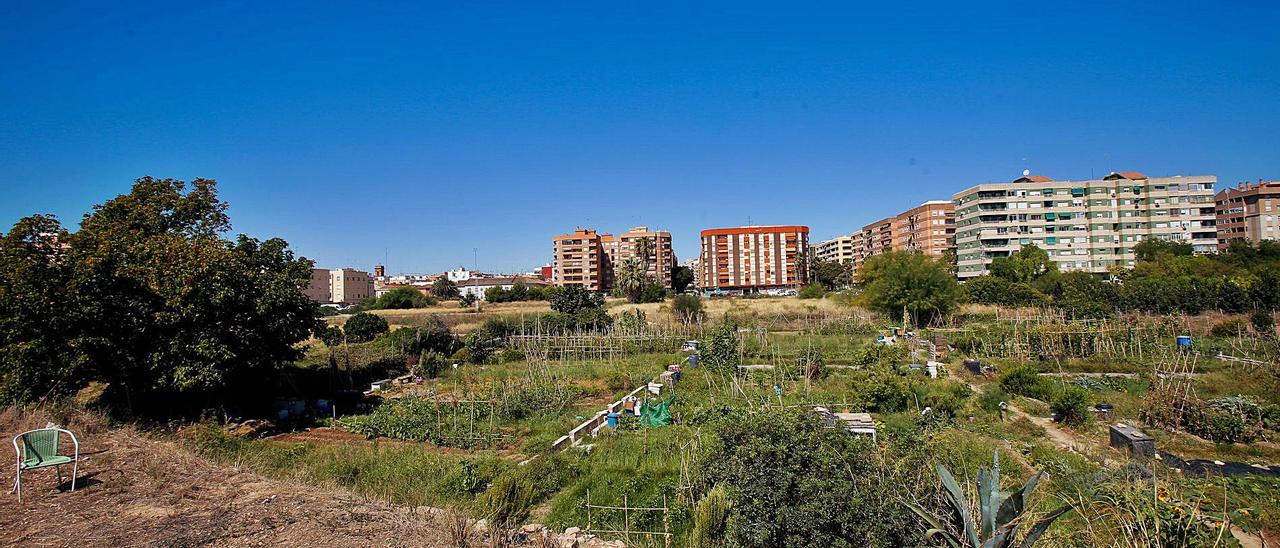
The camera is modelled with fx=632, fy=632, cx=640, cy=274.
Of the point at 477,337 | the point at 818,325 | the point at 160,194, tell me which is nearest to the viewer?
the point at 160,194

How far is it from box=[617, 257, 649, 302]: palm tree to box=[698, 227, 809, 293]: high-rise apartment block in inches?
1193

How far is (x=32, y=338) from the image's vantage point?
9.62 metres

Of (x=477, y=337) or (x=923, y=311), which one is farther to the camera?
(x=923, y=311)

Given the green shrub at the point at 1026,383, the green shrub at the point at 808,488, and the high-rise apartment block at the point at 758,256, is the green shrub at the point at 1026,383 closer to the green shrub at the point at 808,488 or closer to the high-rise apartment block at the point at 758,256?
the green shrub at the point at 808,488

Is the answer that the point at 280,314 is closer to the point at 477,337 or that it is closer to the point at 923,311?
the point at 477,337

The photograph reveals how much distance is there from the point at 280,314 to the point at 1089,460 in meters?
13.0

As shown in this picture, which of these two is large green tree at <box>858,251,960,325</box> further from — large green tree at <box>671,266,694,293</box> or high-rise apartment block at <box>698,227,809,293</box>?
high-rise apartment block at <box>698,227,809,293</box>

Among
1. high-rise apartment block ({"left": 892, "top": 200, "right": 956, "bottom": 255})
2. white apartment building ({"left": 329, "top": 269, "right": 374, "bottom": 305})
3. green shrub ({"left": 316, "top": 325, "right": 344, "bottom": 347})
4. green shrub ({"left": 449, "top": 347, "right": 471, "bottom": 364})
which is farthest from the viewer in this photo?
white apartment building ({"left": 329, "top": 269, "right": 374, "bottom": 305})

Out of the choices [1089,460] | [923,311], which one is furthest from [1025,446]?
[923,311]

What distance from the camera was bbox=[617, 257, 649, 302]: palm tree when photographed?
4828cm

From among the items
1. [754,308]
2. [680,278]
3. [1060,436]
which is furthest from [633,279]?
[1060,436]

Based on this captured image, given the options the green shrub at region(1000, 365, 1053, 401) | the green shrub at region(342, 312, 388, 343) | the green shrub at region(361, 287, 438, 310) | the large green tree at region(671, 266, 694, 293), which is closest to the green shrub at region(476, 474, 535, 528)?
the green shrub at region(1000, 365, 1053, 401)

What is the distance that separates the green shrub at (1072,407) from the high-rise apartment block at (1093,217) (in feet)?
151

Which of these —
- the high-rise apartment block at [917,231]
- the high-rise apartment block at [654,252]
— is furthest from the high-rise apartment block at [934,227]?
the high-rise apartment block at [654,252]
